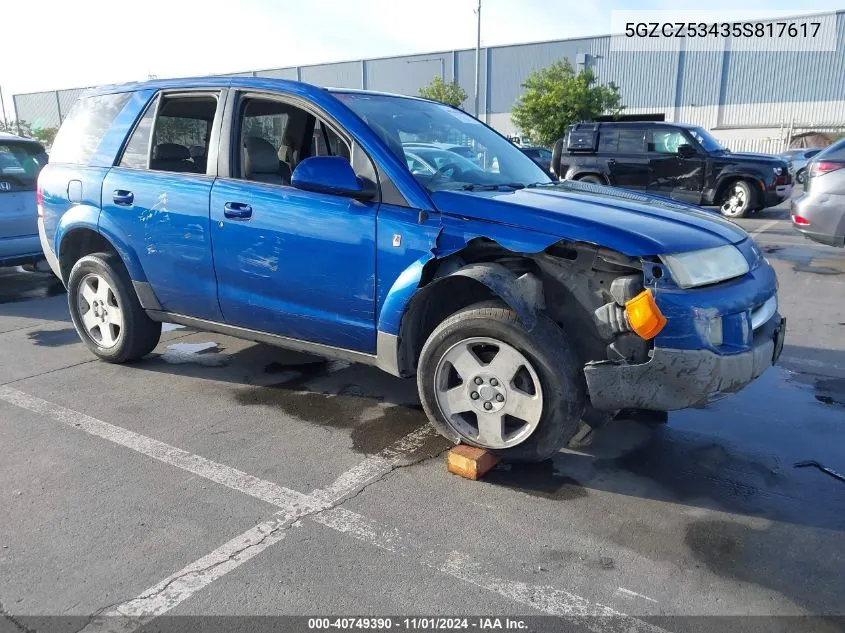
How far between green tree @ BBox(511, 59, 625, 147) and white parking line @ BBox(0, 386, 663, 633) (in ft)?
94.0

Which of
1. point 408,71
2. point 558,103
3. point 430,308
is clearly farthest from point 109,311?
point 408,71

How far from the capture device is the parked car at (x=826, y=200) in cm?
782

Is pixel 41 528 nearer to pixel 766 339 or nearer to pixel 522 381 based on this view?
pixel 522 381

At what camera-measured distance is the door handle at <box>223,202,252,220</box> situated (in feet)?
12.6

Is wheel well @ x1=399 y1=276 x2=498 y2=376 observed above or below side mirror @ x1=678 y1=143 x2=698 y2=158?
below

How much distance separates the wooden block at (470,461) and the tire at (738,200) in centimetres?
1191

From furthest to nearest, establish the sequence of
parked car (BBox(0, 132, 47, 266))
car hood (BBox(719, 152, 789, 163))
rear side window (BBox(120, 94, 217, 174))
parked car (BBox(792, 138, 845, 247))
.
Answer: car hood (BBox(719, 152, 789, 163)), parked car (BBox(792, 138, 845, 247)), parked car (BBox(0, 132, 47, 266)), rear side window (BBox(120, 94, 217, 174))

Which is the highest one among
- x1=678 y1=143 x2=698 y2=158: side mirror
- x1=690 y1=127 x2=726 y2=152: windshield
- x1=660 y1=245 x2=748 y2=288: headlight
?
x1=690 y1=127 x2=726 y2=152: windshield

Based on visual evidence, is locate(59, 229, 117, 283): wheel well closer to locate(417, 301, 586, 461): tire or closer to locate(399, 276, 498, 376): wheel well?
locate(399, 276, 498, 376): wheel well

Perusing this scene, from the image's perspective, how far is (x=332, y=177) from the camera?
3.40 meters

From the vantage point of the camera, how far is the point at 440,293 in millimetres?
3457

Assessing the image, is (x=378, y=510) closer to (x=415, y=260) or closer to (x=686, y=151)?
(x=415, y=260)

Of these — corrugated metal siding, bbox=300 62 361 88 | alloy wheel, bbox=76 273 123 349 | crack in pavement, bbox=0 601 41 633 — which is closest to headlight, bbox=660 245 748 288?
crack in pavement, bbox=0 601 41 633

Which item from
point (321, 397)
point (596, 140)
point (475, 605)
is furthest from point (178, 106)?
point (596, 140)
